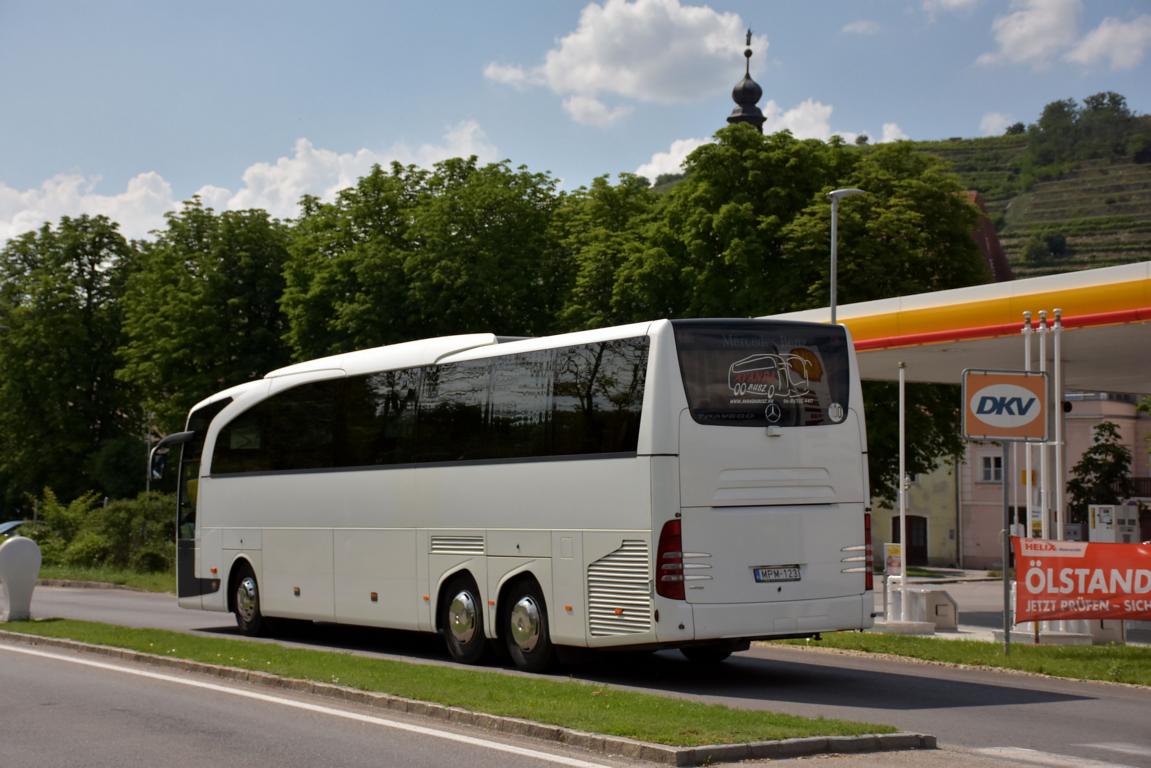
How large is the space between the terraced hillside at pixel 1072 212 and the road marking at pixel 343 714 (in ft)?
437

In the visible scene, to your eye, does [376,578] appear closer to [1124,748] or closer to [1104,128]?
[1124,748]

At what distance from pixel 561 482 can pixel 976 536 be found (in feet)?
189

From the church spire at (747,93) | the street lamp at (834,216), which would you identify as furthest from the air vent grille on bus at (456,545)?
the church spire at (747,93)

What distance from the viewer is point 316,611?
20.6m

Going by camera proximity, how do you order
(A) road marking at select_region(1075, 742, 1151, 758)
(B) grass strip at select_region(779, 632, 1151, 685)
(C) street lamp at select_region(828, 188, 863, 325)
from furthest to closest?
1. (C) street lamp at select_region(828, 188, 863, 325)
2. (B) grass strip at select_region(779, 632, 1151, 685)
3. (A) road marking at select_region(1075, 742, 1151, 758)

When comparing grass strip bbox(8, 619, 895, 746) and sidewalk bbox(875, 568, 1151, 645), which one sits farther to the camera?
sidewalk bbox(875, 568, 1151, 645)

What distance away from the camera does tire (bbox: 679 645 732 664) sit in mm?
16750

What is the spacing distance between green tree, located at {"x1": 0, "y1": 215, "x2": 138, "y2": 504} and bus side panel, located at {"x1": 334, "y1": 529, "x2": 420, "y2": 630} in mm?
46770

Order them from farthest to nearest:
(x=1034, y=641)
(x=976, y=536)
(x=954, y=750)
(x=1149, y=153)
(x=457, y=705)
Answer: (x=1149, y=153) → (x=976, y=536) → (x=1034, y=641) → (x=457, y=705) → (x=954, y=750)

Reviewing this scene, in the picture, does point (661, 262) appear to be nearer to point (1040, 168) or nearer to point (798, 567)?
point (798, 567)

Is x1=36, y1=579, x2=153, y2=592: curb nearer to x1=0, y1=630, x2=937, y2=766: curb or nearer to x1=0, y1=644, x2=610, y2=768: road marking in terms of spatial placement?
x1=0, y1=644, x2=610, y2=768: road marking

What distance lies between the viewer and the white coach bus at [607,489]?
14.5 m

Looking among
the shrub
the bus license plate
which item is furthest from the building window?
the bus license plate

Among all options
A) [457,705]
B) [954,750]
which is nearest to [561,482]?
[457,705]
